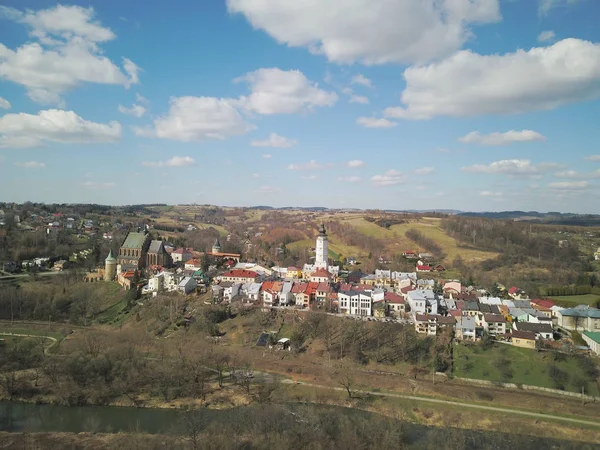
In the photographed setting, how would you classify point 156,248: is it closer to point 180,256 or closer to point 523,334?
point 180,256

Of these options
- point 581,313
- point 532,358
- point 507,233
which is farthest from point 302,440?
point 507,233

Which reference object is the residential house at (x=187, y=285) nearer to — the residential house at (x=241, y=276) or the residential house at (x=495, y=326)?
the residential house at (x=241, y=276)

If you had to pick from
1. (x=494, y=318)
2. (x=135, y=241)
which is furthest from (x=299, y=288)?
(x=135, y=241)

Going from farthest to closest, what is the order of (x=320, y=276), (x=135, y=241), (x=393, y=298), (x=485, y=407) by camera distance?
1. (x=135, y=241)
2. (x=320, y=276)
3. (x=393, y=298)
4. (x=485, y=407)

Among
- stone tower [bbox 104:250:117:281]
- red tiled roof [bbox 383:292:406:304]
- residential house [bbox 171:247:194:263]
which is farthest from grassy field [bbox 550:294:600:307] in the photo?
stone tower [bbox 104:250:117:281]

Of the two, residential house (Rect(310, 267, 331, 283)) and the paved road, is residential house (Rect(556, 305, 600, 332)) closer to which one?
the paved road

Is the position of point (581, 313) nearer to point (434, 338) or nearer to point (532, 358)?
point (532, 358)
